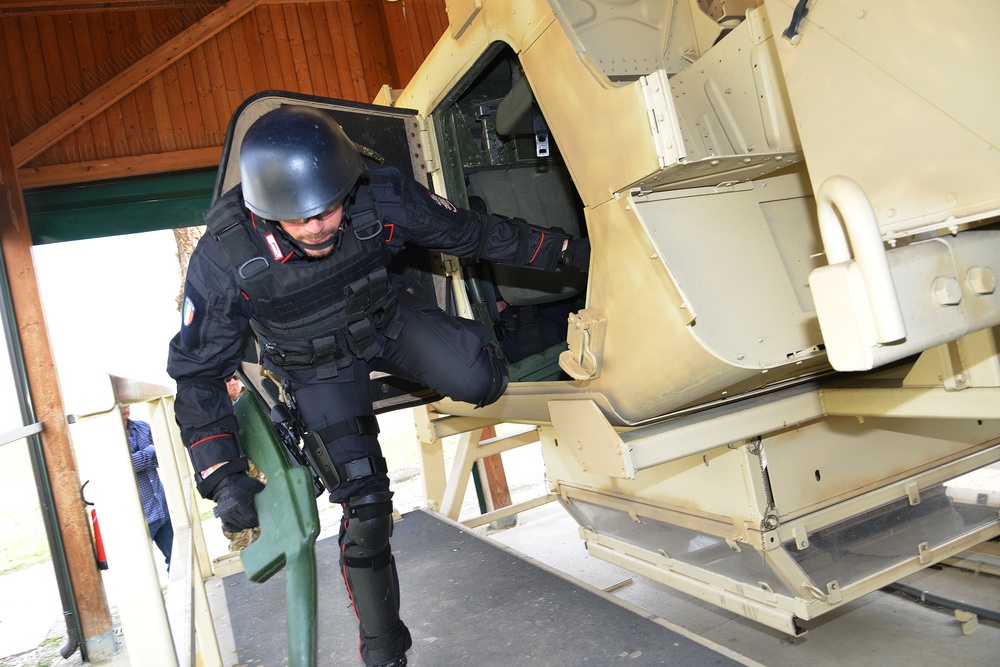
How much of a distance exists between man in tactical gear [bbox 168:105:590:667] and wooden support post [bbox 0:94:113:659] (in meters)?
3.18

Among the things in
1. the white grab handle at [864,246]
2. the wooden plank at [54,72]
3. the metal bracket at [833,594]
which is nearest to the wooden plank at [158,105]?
the wooden plank at [54,72]

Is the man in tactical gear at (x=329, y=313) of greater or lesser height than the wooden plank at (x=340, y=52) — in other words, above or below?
below

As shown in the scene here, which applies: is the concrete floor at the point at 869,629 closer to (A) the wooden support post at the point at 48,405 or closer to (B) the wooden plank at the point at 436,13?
(A) the wooden support post at the point at 48,405

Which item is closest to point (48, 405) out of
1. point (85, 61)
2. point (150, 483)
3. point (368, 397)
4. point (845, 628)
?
point (150, 483)

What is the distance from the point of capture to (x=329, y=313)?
236cm

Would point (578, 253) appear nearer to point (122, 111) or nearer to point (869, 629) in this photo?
point (869, 629)

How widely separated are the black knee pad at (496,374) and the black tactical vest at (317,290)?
18.1 inches

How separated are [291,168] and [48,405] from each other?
3.85 metres

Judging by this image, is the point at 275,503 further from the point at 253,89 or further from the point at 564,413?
the point at 253,89

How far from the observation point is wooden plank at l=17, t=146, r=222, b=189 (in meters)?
5.21

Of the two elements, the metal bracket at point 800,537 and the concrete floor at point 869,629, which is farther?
the concrete floor at point 869,629

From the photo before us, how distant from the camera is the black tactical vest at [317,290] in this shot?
7.33ft

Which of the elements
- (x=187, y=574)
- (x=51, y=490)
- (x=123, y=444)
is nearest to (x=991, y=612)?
(x=187, y=574)

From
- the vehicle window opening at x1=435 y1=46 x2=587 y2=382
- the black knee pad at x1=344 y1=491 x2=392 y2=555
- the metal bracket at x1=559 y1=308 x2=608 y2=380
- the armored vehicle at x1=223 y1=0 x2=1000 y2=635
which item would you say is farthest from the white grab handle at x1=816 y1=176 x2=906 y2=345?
the vehicle window opening at x1=435 y1=46 x2=587 y2=382
